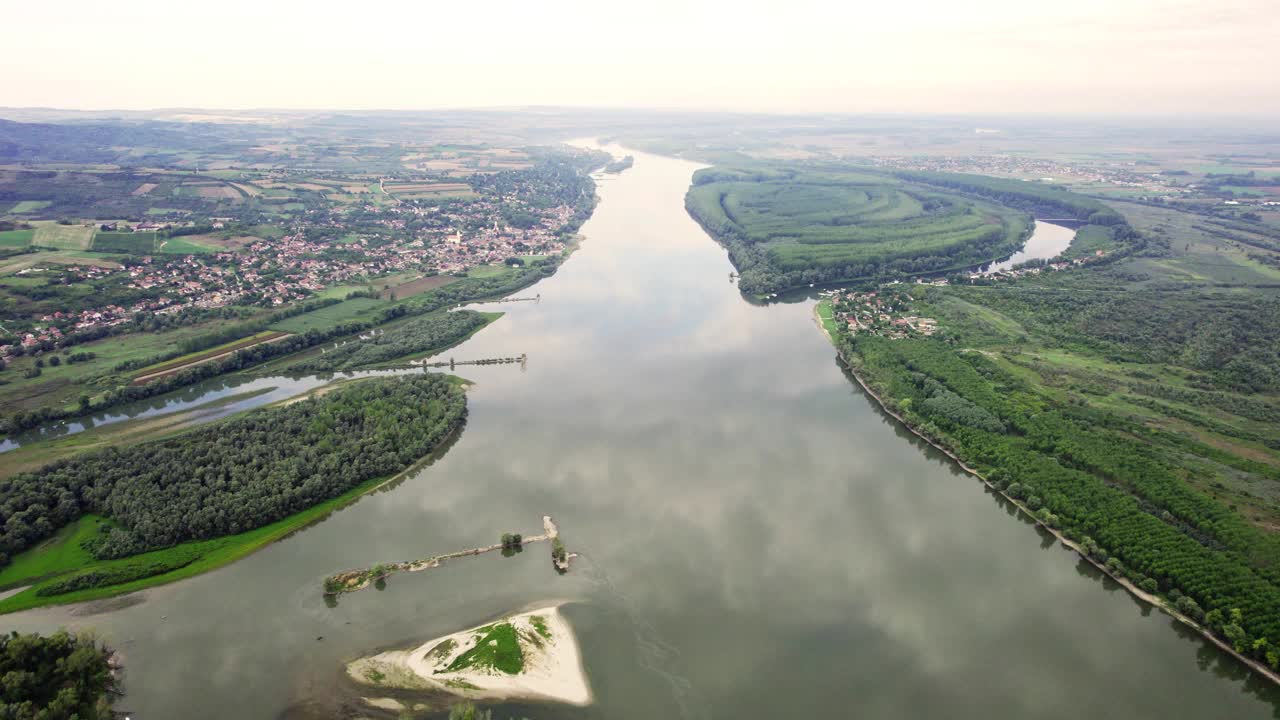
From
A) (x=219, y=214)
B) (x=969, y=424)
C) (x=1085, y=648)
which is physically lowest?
(x=1085, y=648)

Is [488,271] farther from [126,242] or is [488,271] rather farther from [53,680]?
[53,680]

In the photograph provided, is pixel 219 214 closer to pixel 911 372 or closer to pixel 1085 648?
pixel 911 372

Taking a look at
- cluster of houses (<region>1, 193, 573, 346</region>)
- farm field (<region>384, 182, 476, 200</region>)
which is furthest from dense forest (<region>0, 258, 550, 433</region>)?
farm field (<region>384, 182, 476, 200</region>)

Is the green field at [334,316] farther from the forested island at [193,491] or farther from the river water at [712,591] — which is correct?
the river water at [712,591]

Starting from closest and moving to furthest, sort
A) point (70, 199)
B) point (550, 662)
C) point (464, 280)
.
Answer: point (550, 662) → point (464, 280) → point (70, 199)

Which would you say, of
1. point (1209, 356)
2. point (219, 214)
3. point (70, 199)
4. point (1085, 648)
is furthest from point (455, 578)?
point (70, 199)

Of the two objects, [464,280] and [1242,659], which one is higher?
[464,280]

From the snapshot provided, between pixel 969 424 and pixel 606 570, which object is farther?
pixel 969 424
